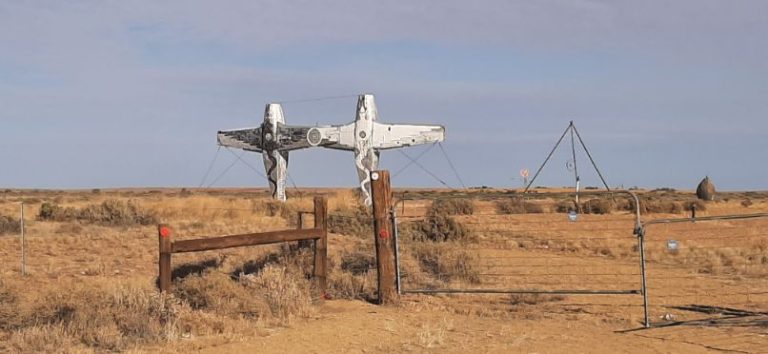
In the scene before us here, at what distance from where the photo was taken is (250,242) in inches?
497

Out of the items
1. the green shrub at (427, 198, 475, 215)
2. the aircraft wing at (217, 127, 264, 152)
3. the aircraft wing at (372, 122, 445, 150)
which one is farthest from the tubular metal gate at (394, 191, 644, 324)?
the aircraft wing at (217, 127, 264, 152)

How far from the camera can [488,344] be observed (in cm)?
1017

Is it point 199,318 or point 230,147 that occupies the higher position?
point 230,147

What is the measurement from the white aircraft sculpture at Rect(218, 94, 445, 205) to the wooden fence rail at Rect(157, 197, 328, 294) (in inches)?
588

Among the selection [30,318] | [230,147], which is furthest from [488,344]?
[230,147]

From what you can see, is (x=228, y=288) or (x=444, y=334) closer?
(x=444, y=334)

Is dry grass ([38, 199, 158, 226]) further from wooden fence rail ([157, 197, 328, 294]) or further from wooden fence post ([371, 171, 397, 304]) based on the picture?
wooden fence post ([371, 171, 397, 304])

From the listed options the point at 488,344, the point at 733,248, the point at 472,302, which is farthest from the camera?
the point at 733,248

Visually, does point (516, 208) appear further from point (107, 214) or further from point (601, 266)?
point (107, 214)

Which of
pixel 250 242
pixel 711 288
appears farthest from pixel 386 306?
pixel 711 288

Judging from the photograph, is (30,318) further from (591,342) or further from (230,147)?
(230,147)

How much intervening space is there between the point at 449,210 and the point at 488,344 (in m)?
21.7

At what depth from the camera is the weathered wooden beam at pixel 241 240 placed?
12039 mm

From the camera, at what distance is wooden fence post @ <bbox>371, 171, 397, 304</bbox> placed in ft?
43.0
